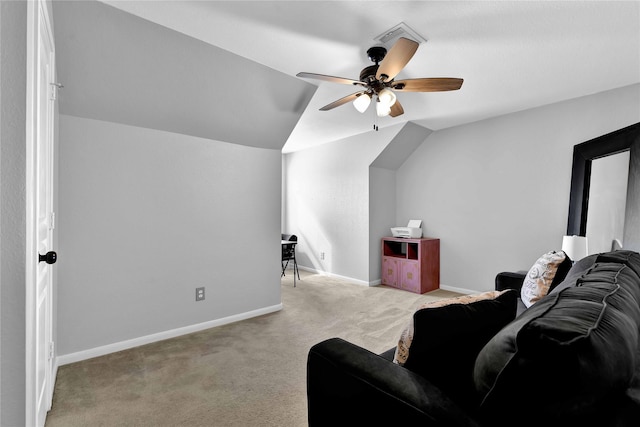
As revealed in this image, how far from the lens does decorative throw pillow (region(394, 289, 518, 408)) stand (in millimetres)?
930

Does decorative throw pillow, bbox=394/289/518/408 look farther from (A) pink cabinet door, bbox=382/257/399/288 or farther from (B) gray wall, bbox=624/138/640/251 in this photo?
(A) pink cabinet door, bbox=382/257/399/288

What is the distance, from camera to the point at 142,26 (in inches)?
76.2

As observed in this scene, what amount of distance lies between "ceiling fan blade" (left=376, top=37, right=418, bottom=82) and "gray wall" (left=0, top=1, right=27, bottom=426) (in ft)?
5.02

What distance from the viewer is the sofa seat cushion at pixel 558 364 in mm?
585

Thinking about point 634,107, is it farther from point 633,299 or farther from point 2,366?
point 2,366

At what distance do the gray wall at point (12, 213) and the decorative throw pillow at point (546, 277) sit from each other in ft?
7.89

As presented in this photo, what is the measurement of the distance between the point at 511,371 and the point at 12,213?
51.3 inches

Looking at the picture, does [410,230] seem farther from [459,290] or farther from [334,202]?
[334,202]

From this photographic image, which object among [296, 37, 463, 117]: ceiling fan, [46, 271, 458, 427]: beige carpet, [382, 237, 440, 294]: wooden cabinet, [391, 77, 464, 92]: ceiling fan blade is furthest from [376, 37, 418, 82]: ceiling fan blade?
[382, 237, 440, 294]: wooden cabinet

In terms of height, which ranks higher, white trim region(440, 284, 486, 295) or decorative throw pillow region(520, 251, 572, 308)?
decorative throw pillow region(520, 251, 572, 308)

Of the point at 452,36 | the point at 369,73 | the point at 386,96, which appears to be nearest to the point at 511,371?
the point at 386,96

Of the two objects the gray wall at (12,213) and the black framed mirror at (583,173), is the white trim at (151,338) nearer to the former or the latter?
the gray wall at (12,213)

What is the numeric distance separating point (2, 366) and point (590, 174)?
4.13m

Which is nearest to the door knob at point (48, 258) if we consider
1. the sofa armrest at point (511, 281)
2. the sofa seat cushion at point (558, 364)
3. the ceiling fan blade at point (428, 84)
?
the sofa seat cushion at point (558, 364)
